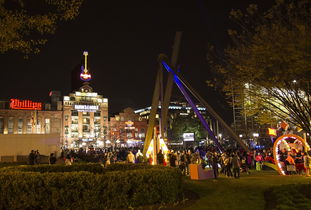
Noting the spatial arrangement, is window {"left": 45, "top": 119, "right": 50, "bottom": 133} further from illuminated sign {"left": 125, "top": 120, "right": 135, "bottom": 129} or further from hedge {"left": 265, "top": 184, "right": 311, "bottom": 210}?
hedge {"left": 265, "top": 184, "right": 311, "bottom": 210}

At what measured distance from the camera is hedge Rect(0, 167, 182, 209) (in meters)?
8.88

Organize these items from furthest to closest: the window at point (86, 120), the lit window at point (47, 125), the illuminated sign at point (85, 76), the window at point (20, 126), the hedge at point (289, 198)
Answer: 1. the illuminated sign at point (85, 76)
2. the window at point (86, 120)
3. the lit window at point (47, 125)
4. the window at point (20, 126)
5. the hedge at point (289, 198)

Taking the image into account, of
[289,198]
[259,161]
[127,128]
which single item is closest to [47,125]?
[127,128]

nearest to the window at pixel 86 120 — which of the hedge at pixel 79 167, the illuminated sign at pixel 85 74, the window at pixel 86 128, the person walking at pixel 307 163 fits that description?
the window at pixel 86 128

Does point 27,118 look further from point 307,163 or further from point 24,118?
point 307,163

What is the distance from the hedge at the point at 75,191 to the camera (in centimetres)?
A: 888

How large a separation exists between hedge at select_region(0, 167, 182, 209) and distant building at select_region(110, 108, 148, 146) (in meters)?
75.4

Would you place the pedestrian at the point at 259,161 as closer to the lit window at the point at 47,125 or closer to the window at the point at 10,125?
the lit window at the point at 47,125

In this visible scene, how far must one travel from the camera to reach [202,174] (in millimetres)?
16922

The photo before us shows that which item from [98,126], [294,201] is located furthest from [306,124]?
[98,126]

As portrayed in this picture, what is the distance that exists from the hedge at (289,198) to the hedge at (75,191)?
404 cm

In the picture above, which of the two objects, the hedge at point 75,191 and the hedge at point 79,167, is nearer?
the hedge at point 75,191

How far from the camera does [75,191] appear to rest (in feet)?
29.6

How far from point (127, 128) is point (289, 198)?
261 ft
